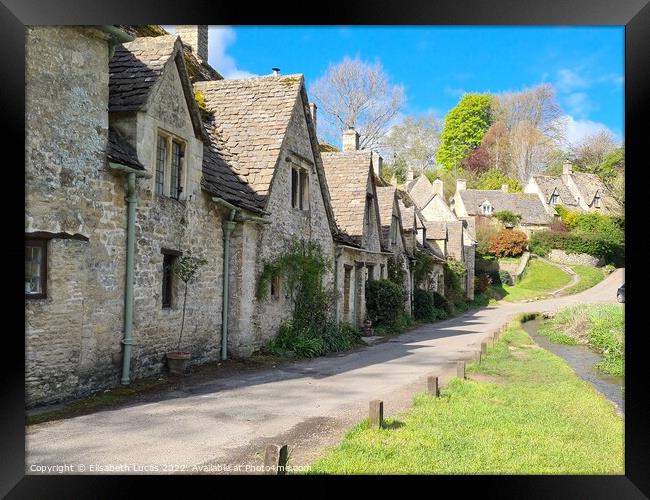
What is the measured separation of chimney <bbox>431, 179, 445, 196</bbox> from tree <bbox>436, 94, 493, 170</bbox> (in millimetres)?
18111

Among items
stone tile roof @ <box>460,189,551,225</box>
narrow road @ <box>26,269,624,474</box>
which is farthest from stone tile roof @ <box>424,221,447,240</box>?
narrow road @ <box>26,269,624,474</box>

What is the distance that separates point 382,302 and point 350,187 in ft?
16.8

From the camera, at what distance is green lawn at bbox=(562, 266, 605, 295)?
27.1 m

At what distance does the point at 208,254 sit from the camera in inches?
483

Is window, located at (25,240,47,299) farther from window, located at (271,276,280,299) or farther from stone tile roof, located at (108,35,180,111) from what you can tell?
window, located at (271,276,280,299)

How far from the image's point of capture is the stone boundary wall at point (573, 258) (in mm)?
26484

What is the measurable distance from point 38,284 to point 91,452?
2.76m

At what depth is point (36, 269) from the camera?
768 centimetres

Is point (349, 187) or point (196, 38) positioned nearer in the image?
point (196, 38)

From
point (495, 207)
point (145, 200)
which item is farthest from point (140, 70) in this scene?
point (495, 207)

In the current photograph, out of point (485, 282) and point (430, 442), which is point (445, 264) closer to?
point (485, 282)

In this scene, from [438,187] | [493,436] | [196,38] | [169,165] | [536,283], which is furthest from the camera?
[438,187]

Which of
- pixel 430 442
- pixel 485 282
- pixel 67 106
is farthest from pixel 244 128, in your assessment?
pixel 485 282
